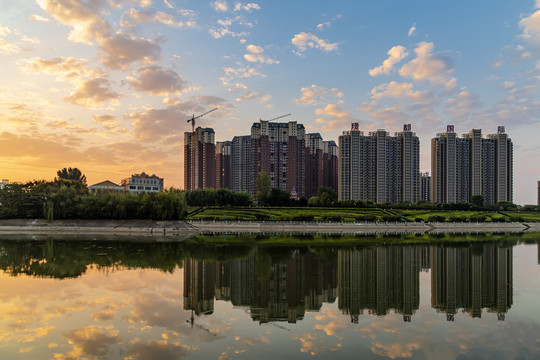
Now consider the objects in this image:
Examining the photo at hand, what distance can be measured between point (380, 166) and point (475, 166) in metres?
24.0

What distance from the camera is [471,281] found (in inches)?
731

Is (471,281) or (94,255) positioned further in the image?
(94,255)

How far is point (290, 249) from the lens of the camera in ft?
99.1

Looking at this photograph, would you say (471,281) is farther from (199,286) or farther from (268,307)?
(199,286)

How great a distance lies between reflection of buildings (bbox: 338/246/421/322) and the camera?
14.0m

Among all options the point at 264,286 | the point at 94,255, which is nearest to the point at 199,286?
the point at 264,286

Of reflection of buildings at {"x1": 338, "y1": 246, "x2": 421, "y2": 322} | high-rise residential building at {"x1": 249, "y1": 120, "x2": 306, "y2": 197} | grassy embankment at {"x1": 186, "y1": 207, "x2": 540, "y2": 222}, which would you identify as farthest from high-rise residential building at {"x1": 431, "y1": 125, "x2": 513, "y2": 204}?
reflection of buildings at {"x1": 338, "y1": 246, "x2": 421, "y2": 322}

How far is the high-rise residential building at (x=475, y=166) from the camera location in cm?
9238

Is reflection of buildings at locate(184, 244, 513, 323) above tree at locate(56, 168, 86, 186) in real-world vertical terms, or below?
below

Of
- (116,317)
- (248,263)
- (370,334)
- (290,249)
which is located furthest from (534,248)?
(116,317)

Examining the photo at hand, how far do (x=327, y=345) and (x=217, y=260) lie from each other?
48.4ft

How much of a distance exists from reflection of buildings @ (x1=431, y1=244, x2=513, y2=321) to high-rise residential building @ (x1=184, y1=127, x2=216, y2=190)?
7836 centimetres

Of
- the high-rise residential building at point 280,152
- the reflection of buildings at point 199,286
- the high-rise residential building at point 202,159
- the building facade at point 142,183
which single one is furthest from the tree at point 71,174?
the reflection of buildings at point 199,286

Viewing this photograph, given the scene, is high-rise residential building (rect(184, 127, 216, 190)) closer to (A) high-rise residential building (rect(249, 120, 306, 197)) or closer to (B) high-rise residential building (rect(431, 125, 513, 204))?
(A) high-rise residential building (rect(249, 120, 306, 197))
